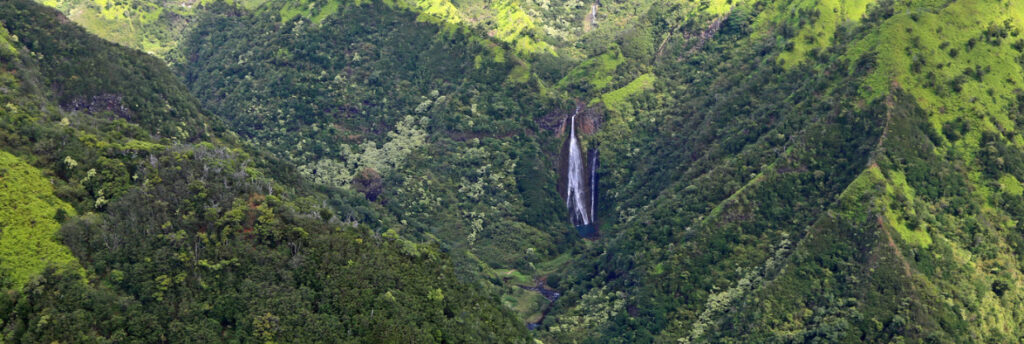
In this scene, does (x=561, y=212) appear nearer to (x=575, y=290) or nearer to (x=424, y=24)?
(x=575, y=290)

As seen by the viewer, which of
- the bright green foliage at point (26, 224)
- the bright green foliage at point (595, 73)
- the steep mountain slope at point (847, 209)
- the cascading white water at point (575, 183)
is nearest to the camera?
the bright green foliage at point (26, 224)

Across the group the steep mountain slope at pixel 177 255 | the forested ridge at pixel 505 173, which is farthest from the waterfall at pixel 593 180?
the steep mountain slope at pixel 177 255

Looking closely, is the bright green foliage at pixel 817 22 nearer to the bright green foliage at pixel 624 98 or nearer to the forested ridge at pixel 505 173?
the forested ridge at pixel 505 173

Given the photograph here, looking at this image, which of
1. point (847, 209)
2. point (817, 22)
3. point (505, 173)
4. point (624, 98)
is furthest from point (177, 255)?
point (817, 22)

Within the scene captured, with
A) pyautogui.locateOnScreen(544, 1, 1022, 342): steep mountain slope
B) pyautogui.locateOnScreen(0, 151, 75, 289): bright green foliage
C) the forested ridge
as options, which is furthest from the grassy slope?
pyautogui.locateOnScreen(0, 151, 75, 289): bright green foliage

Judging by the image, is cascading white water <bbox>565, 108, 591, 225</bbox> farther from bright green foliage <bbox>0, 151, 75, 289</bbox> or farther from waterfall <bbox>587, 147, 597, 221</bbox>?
bright green foliage <bbox>0, 151, 75, 289</bbox>
